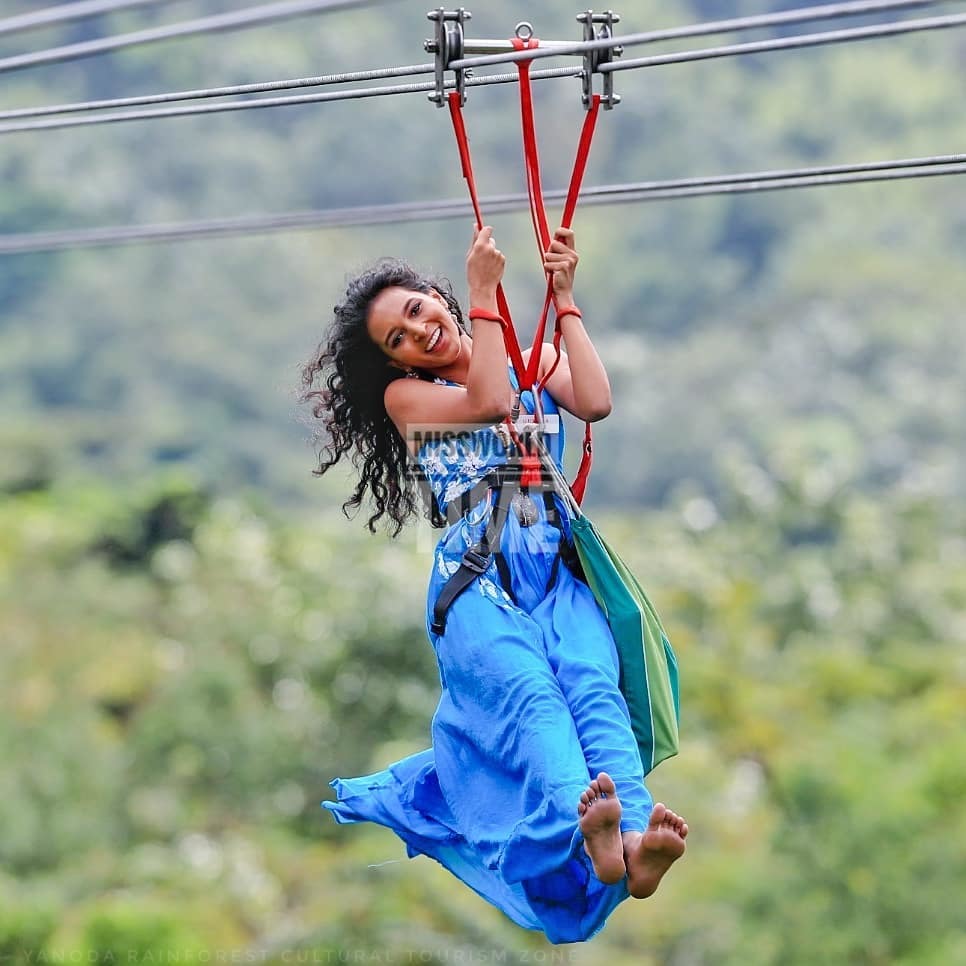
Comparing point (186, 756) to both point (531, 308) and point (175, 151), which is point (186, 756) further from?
point (175, 151)

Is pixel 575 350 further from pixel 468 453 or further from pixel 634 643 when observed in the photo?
pixel 634 643

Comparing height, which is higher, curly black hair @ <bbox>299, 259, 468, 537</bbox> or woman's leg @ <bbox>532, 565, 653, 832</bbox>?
curly black hair @ <bbox>299, 259, 468, 537</bbox>

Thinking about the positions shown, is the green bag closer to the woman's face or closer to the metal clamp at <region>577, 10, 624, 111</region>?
the woman's face

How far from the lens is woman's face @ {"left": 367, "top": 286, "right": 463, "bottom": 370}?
9.07 feet

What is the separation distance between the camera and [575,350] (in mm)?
2672

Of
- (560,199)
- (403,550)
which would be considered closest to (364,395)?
(560,199)

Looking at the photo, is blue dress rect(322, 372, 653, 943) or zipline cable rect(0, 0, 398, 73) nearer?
zipline cable rect(0, 0, 398, 73)

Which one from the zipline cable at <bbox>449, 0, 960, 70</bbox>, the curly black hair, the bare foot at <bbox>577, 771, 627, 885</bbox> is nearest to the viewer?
the zipline cable at <bbox>449, 0, 960, 70</bbox>

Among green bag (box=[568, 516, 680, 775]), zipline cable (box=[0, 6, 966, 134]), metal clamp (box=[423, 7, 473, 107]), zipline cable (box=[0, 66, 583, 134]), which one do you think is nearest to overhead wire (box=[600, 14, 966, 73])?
zipline cable (box=[0, 6, 966, 134])

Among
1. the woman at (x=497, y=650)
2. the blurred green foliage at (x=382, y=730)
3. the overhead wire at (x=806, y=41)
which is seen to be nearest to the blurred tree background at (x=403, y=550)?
the blurred green foliage at (x=382, y=730)

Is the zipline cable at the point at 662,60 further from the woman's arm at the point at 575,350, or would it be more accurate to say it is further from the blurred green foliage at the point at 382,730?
the blurred green foliage at the point at 382,730

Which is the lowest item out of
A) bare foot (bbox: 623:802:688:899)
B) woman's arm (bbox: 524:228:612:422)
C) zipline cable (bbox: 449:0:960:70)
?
bare foot (bbox: 623:802:688:899)

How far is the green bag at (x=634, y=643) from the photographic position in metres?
2.66

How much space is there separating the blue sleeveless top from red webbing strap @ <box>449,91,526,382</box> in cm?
7
